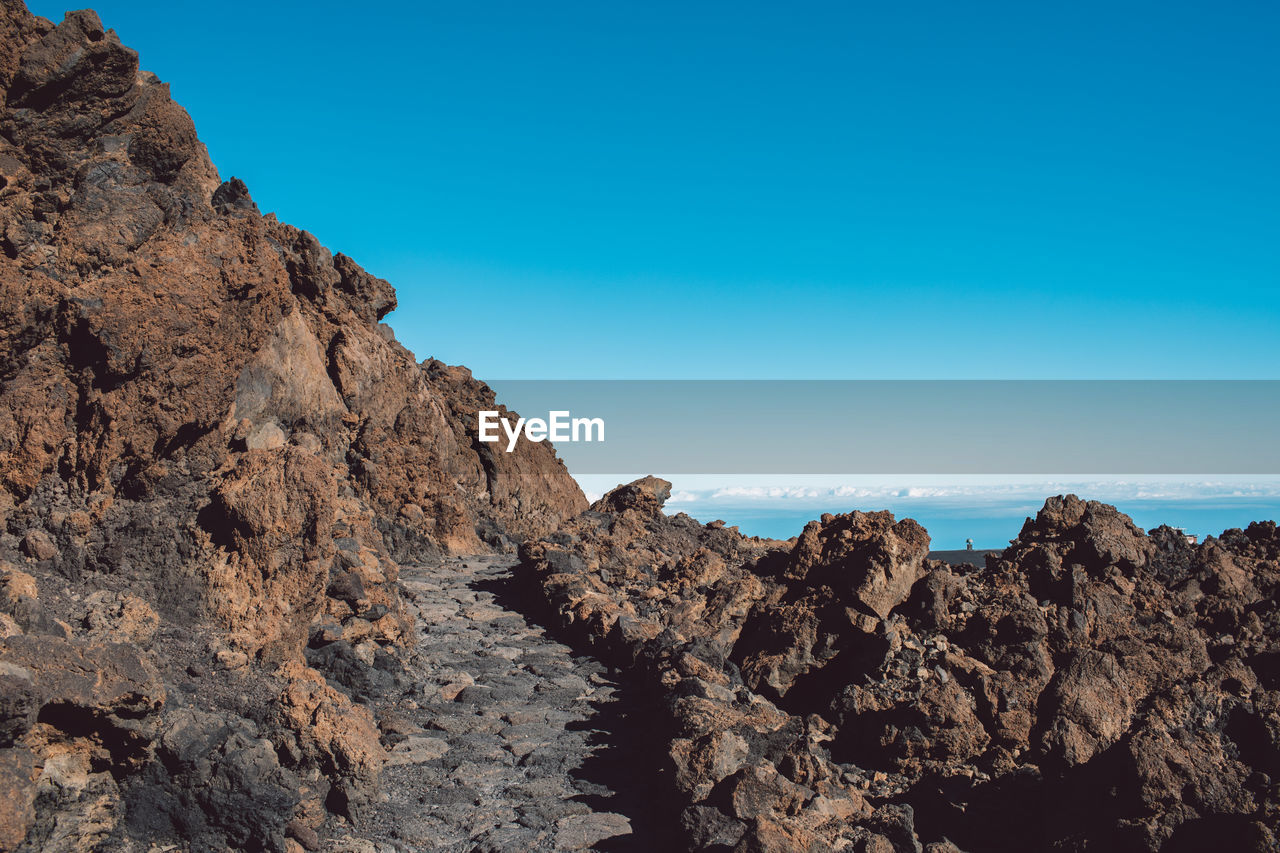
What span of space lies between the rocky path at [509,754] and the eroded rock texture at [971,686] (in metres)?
0.57

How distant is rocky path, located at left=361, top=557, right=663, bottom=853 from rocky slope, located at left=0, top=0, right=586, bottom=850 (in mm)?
546

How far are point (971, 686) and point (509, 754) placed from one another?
4699mm

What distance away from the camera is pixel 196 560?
7.70 meters

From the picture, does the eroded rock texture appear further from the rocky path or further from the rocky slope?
the rocky slope

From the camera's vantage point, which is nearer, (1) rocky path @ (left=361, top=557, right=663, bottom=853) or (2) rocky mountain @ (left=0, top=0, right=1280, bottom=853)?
(2) rocky mountain @ (left=0, top=0, right=1280, bottom=853)

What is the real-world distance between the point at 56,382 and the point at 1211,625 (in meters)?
12.7

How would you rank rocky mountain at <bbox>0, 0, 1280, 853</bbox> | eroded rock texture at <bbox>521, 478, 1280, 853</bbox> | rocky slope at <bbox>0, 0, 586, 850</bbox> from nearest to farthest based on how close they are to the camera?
1. rocky slope at <bbox>0, 0, 586, 850</bbox>
2. rocky mountain at <bbox>0, 0, 1280, 853</bbox>
3. eroded rock texture at <bbox>521, 478, 1280, 853</bbox>

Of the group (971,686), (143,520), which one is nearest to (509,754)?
(143,520)

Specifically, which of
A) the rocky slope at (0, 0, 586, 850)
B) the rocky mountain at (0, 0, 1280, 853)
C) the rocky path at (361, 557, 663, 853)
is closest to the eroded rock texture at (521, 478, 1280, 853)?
the rocky mountain at (0, 0, 1280, 853)

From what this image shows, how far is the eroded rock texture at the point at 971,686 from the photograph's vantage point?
20.2ft

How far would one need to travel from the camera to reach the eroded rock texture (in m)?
6.15

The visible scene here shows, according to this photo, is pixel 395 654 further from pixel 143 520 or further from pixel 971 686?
pixel 971 686

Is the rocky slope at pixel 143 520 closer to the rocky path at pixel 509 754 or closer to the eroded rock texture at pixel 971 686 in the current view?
the rocky path at pixel 509 754

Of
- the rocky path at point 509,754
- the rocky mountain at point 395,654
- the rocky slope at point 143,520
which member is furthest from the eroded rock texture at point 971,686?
the rocky slope at point 143,520
